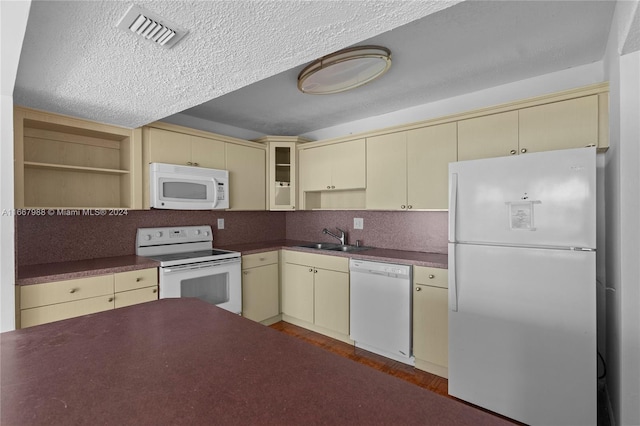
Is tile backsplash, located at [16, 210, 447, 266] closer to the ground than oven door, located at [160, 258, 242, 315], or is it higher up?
higher up

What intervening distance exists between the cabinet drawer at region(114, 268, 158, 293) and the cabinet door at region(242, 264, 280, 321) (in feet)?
2.84

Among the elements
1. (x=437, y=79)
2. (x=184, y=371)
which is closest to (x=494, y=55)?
(x=437, y=79)

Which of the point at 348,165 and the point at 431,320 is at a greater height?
the point at 348,165

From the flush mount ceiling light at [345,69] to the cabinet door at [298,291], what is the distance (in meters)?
1.76

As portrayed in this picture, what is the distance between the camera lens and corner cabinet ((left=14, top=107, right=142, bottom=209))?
2.25 m

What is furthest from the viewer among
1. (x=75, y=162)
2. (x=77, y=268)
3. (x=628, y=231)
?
(x=75, y=162)

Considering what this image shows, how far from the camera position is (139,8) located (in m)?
1.02

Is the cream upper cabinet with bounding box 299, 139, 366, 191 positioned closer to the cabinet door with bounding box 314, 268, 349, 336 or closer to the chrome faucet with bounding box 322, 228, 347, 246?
the chrome faucet with bounding box 322, 228, 347, 246

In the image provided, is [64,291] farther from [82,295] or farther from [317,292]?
[317,292]

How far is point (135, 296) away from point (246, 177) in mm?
1595

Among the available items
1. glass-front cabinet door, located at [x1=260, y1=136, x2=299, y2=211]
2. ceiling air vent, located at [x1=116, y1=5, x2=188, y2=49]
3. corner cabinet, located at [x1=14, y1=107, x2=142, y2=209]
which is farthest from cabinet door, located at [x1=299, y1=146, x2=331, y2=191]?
ceiling air vent, located at [x1=116, y1=5, x2=188, y2=49]

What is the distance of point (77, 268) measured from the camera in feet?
7.10

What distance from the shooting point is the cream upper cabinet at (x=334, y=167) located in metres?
3.11

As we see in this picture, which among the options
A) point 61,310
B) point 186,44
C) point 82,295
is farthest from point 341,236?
point 186,44
